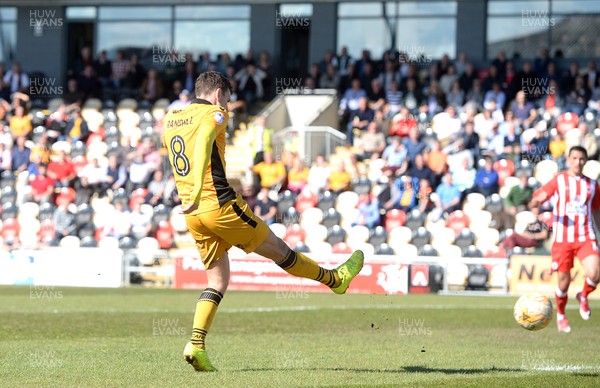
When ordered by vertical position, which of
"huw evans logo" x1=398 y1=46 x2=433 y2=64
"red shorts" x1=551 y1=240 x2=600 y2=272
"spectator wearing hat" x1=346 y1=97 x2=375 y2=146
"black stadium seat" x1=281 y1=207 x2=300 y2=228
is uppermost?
"huw evans logo" x1=398 y1=46 x2=433 y2=64

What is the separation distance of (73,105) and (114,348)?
791 inches

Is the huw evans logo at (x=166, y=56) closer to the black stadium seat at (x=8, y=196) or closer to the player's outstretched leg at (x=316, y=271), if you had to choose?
the black stadium seat at (x=8, y=196)

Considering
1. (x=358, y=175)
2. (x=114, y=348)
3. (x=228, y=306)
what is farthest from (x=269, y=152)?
(x=114, y=348)

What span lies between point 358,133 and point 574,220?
14464 millimetres

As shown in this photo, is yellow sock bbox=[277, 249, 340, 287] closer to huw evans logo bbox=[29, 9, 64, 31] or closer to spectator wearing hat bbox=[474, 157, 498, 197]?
spectator wearing hat bbox=[474, 157, 498, 197]

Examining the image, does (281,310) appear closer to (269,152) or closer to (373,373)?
(373,373)

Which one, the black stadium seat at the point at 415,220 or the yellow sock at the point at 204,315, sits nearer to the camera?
the yellow sock at the point at 204,315

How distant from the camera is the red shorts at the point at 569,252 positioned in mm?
12680

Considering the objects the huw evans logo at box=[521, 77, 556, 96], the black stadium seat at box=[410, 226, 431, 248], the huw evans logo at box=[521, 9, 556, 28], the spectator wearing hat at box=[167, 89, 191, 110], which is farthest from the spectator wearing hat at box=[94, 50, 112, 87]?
the black stadium seat at box=[410, 226, 431, 248]

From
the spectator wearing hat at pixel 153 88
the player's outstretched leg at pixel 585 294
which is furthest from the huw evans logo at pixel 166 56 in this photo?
the player's outstretched leg at pixel 585 294

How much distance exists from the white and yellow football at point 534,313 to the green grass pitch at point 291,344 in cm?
33

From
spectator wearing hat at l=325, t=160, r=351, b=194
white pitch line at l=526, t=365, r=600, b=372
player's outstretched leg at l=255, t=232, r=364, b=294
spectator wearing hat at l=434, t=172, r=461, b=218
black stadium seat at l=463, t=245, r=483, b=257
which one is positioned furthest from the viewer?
spectator wearing hat at l=325, t=160, r=351, b=194

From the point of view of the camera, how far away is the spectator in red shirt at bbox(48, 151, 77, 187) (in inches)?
1066

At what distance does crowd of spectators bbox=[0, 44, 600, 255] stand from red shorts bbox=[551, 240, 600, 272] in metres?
9.48
